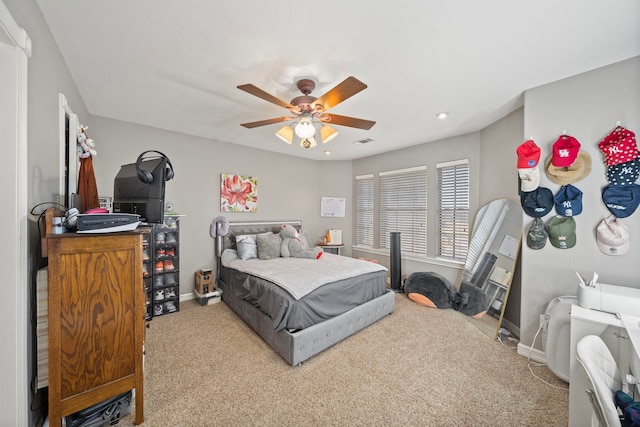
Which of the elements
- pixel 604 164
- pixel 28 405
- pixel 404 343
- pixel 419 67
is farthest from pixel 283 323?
pixel 604 164

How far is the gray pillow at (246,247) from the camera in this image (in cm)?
372

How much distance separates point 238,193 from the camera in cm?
424

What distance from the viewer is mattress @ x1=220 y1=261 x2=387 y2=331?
2279 millimetres

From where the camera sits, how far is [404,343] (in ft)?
8.50

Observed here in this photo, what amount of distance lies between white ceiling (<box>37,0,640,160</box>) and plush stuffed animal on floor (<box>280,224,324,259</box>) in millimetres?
1987

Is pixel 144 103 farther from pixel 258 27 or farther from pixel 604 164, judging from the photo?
pixel 604 164

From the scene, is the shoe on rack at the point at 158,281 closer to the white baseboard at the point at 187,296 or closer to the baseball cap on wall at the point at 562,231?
the white baseboard at the point at 187,296

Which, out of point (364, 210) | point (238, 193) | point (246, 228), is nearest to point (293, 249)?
point (246, 228)

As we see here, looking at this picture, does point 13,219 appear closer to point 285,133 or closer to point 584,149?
point 285,133

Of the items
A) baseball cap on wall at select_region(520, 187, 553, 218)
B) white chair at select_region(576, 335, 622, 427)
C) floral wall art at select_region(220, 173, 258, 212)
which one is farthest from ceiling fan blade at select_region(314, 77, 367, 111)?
floral wall art at select_region(220, 173, 258, 212)

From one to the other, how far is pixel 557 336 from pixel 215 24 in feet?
11.8

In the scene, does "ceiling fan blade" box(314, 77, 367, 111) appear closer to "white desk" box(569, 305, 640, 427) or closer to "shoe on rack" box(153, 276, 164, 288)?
"white desk" box(569, 305, 640, 427)

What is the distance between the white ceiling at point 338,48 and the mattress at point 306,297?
6.68ft

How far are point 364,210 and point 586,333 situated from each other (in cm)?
385
